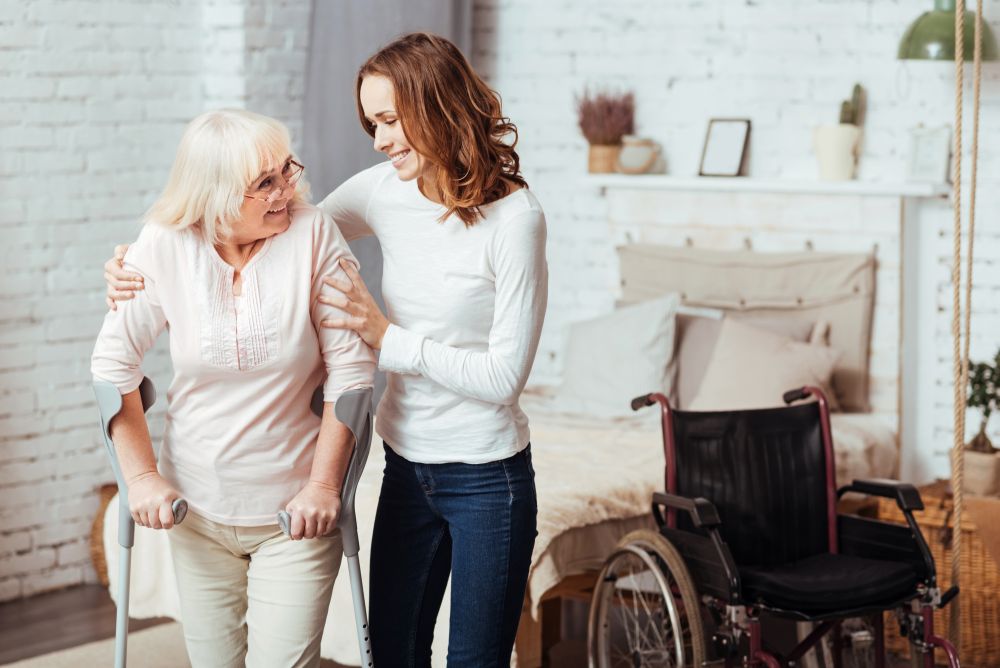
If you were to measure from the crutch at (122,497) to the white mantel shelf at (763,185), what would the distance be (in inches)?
117

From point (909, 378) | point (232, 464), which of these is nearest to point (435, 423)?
point (232, 464)

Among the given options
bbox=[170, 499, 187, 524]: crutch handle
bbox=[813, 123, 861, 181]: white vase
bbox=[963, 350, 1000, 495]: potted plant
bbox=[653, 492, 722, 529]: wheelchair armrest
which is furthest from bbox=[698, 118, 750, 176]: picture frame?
bbox=[170, 499, 187, 524]: crutch handle

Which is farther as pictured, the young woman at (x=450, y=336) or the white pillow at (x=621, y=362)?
the white pillow at (x=621, y=362)

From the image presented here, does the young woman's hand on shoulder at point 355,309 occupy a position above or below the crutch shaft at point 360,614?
above

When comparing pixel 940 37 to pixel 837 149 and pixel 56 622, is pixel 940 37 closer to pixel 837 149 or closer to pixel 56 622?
pixel 837 149

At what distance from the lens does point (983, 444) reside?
13.4 feet

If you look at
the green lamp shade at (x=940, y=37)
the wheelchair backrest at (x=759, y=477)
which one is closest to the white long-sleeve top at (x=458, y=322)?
the wheelchair backrest at (x=759, y=477)

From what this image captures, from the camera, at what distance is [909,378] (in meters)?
4.53

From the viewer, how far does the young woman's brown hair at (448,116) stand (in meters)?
1.98

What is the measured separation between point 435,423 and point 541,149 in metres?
3.36

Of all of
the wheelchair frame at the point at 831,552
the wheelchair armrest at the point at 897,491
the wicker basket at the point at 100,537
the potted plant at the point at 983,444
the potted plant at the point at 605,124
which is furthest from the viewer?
the potted plant at the point at 605,124

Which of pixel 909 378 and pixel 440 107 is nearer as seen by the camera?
pixel 440 107

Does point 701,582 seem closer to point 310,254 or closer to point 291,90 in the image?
point 310,254

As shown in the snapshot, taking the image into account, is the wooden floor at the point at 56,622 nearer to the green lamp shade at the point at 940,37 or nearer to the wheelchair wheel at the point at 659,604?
the wheelchair wheel at the point at 659,604
